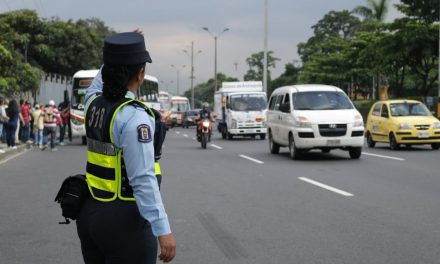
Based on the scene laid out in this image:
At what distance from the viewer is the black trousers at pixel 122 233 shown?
3.01m

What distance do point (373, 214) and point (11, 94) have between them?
24.9m

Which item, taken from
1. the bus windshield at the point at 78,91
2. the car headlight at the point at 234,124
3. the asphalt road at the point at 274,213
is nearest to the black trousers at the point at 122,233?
the asphalt road at the point at 274,213

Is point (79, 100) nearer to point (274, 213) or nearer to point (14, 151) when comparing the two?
point (14, 151)

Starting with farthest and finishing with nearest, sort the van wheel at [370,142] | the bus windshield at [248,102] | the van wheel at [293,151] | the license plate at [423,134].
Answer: the bus windshield at [248,102]
the van wheel at [370,142]
the license plate at [423,134]
the van wheel at [293,151]

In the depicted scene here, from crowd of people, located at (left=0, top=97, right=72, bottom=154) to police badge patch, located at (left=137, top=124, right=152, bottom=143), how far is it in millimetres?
17433

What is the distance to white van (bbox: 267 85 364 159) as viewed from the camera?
16625mm

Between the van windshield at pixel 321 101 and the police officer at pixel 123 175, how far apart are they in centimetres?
1454

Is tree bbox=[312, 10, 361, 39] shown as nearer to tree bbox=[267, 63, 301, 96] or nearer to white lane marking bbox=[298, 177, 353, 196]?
tree bbox=[267, 63, 301, 96]

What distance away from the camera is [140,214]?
2994 mm

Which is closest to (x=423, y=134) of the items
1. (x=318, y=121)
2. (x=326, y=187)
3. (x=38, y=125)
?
(x=318, y=121)

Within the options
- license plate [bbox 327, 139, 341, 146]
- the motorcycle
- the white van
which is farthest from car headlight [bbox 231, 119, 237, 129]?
license plate [bbox 327, 139, 341, 146]

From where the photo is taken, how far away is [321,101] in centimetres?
1767

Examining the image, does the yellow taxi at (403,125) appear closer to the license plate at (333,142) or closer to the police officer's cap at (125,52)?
the license plate at (333,142)

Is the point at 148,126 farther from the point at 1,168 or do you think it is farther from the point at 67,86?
the point at 67,86
